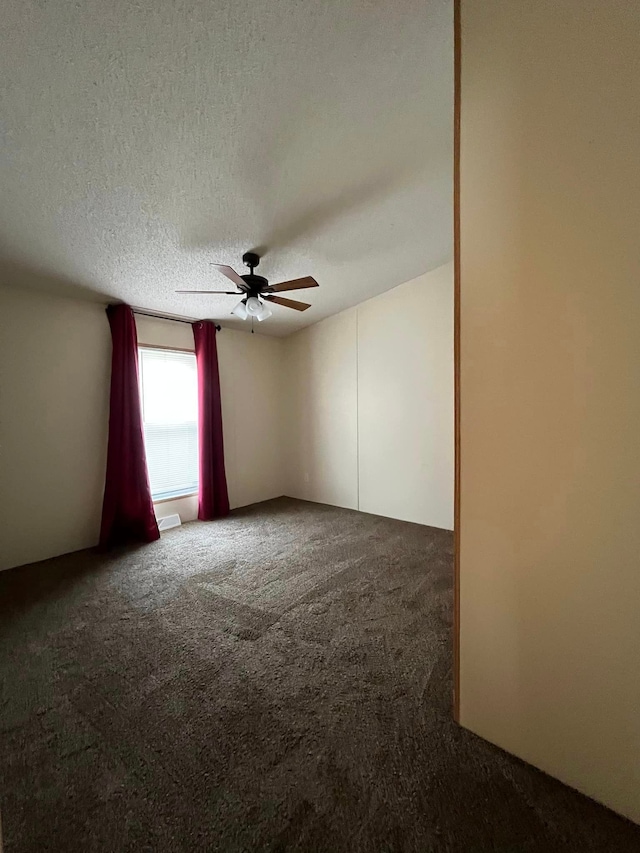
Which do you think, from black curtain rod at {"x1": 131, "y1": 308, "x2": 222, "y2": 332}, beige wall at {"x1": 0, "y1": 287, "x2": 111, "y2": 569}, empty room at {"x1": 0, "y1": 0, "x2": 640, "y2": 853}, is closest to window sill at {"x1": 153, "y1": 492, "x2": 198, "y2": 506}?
beige wall at {"x1": 0, "y1": 287, "x2": 111, "y2": 569}

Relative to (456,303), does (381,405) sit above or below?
below

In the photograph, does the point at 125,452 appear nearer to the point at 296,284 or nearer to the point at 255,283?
the point at 255,283

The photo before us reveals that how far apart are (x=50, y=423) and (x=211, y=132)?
2.79 meters

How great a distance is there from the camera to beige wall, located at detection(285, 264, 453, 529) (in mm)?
3383

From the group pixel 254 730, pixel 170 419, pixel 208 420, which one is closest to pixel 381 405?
pixel 208 420

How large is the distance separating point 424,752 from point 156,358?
12.8ft

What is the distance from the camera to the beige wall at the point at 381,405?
3.38m

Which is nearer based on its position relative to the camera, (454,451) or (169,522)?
(454,451)

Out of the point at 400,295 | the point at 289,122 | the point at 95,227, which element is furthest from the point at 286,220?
the point at 400,295

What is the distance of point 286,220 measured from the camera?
2234 mm

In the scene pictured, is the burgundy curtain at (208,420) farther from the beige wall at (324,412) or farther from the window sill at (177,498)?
the beige wall at (324,412)

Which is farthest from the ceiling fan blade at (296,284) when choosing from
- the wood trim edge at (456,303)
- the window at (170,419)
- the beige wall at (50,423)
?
the beige wall at (50,423)

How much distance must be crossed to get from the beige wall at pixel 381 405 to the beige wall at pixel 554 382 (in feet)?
7.70

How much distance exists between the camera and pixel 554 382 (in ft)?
3.09
